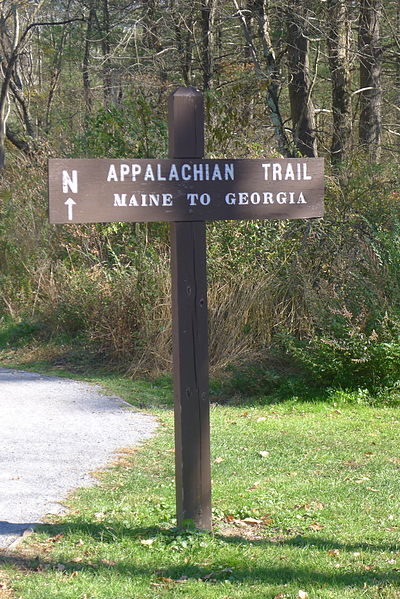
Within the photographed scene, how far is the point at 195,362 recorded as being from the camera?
5051 millimetres

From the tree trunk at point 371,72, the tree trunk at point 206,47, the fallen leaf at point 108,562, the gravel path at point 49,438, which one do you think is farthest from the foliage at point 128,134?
the fallen leaf at point 108,562

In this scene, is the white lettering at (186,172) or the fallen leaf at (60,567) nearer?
the fallen leaf at (60,567)

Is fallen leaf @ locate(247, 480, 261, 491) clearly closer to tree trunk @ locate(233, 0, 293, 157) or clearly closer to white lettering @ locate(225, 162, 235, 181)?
white lettering @ locate(225, 162, 235, 181)

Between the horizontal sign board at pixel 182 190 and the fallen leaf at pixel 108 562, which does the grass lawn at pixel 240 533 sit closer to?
the fallen leaf at pixel 108 562

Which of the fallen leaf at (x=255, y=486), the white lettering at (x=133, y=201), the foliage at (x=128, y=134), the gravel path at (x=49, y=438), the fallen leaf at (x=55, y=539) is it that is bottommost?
the fallen leaf at (x=255, y=486)

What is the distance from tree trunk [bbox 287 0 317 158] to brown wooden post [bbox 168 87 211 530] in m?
12.2

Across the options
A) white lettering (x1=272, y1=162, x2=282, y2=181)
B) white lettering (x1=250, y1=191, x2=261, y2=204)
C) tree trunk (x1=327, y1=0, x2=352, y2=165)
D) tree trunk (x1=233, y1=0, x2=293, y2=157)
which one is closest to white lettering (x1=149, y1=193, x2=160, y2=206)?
white lettering (x1=250, y1=191, x2=261, y2=204)

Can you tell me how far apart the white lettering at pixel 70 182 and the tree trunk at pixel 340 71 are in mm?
12536

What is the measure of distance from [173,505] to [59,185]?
2.39 meters

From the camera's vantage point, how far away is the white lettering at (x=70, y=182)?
4.72 m

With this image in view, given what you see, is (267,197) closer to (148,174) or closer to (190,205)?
(190,205)

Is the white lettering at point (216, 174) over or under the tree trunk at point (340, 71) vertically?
under

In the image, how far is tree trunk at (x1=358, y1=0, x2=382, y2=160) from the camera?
18.8m

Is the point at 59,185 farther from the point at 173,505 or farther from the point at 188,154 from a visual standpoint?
the point at 173,505
